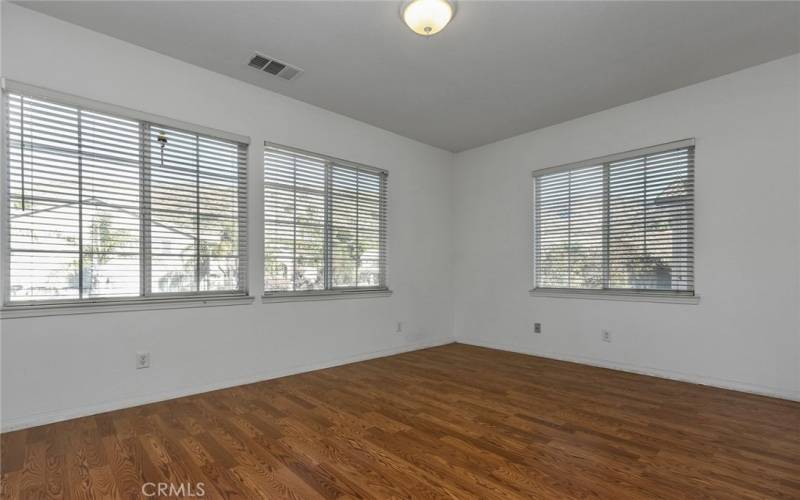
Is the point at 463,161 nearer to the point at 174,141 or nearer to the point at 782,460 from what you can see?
the point at 174,141

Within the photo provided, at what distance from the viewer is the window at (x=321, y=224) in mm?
3967

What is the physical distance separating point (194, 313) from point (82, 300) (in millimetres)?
774

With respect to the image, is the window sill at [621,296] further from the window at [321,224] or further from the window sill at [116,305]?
the window sill at [116,305]

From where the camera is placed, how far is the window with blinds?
8.82ft

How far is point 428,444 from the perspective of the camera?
2404 mm

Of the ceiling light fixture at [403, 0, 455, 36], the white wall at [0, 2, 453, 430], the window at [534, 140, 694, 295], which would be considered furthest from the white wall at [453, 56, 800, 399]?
the ceiling light fixture at [403, 0, 455, 36]

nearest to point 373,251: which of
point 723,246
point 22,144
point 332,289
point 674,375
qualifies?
point 332,289

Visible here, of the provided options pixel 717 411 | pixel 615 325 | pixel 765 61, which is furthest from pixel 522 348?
pixel 765 61

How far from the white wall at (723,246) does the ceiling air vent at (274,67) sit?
10.3 ft

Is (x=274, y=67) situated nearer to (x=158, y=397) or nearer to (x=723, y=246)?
(x=158, y=397)

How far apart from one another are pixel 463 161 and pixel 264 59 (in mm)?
3329

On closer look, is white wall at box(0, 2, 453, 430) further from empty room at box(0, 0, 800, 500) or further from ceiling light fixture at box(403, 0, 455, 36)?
ceiling light fixture at box(403, 0, 455, 36)

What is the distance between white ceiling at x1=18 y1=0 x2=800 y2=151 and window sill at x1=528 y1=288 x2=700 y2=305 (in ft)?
6.73

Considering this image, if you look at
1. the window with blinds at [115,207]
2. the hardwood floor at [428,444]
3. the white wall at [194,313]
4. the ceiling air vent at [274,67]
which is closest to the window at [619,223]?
the hardwood floor at [428,444]
